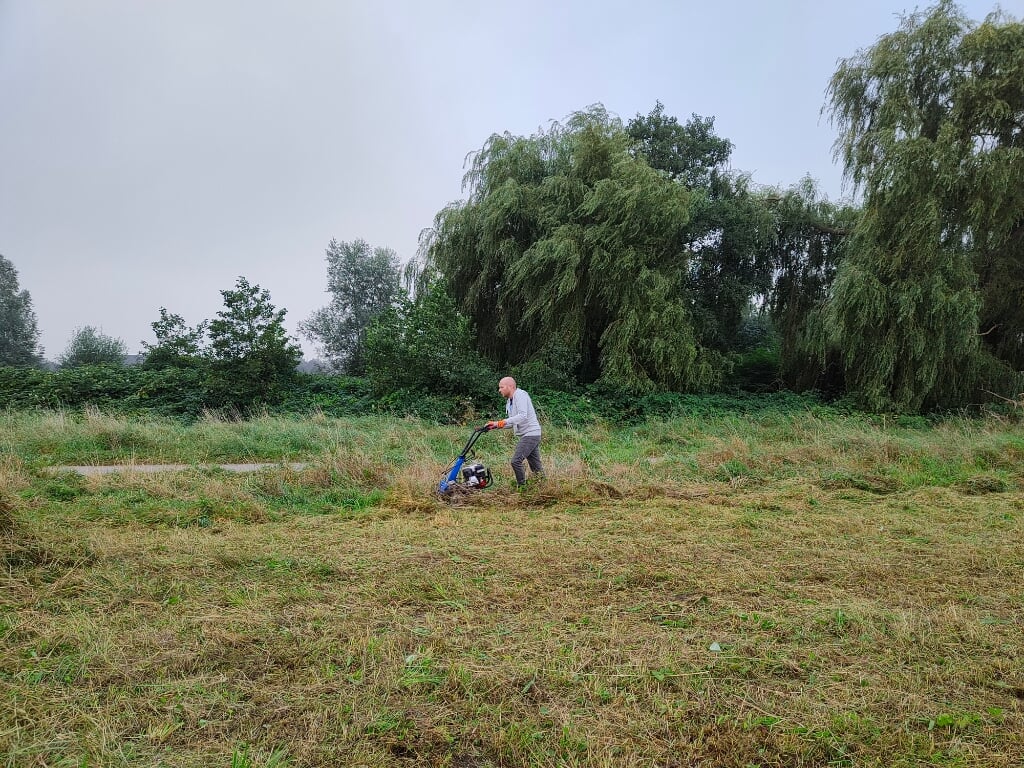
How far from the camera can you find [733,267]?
19.3 m

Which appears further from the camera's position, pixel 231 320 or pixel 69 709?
pixel 231 320

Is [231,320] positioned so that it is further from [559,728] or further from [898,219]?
[898,219]

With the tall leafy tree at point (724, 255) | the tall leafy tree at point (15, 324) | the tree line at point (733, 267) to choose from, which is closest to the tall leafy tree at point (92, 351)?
the tall leafy tree at point (15, 324)

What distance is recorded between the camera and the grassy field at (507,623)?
260 cm

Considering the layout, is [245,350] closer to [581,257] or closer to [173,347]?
[173,347]

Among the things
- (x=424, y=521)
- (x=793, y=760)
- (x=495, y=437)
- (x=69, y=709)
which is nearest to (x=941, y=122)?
(x=495, y=437)

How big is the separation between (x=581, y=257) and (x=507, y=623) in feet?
46.8

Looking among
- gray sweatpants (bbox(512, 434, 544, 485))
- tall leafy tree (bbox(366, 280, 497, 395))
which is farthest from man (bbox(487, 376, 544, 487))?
tall leafy tree (bbox(366, 280, 497, 395))

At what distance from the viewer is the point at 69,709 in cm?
274

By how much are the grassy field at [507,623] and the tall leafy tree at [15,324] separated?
3583 centimetres

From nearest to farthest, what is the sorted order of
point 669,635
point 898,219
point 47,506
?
point 669,635 < point 47,506 < point 898,219

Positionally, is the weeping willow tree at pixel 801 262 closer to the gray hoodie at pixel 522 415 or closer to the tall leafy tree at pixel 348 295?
the gray hoodie at pixel 522 415

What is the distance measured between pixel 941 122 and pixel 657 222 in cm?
729

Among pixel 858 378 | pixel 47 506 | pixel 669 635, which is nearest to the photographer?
pixel 669 635
